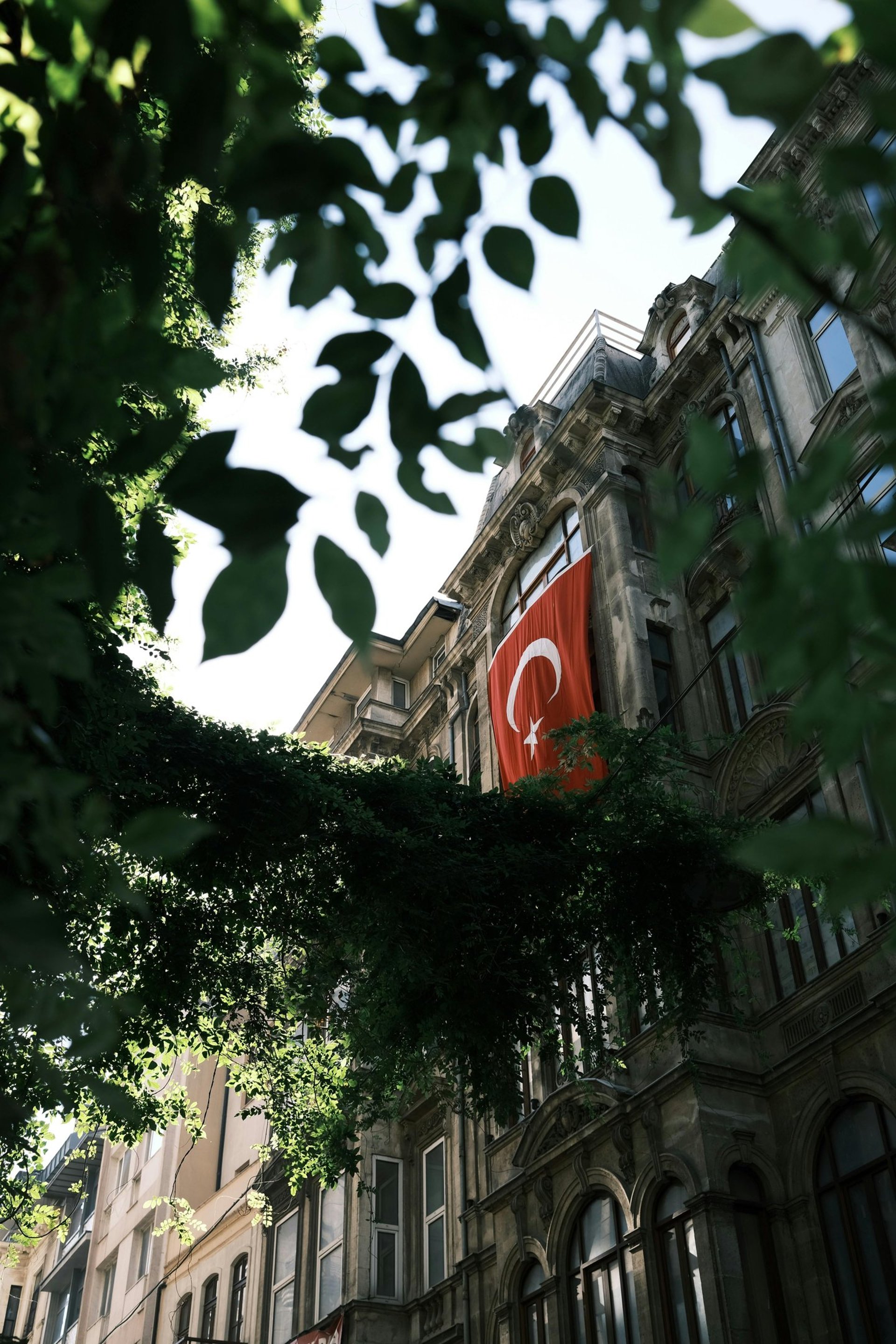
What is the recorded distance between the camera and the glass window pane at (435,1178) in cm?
2269

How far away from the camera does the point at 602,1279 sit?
55.1 ft

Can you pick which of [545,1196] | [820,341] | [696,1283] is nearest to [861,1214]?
[696,1283]

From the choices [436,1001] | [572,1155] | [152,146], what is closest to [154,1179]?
[572,1155]

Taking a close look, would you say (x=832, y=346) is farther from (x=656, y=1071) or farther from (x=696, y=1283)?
(x=696, y=1283)

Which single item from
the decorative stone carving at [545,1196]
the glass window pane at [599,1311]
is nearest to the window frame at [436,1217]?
the decorative stone carving at [545,1196]

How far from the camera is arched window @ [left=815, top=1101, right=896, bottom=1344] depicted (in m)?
13.5

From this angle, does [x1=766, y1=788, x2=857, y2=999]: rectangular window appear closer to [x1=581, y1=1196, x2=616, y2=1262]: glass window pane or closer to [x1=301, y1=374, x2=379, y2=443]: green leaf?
[x1=581, y1=1196, x2=616, y2=1262]: glass window pane

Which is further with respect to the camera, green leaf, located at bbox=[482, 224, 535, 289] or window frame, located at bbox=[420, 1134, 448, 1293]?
window frame, located at bbox=[420, 1134, 448, 1293]

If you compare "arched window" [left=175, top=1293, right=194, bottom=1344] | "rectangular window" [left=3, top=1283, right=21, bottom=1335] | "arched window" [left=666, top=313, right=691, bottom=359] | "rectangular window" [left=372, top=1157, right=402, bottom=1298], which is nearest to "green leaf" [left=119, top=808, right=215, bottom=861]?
"rectangular window" [left=372, top=1157, right=402, bottom=1298]

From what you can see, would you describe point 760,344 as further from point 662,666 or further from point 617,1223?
point 617,1223

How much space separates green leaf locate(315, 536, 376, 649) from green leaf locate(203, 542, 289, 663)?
0.07 meters

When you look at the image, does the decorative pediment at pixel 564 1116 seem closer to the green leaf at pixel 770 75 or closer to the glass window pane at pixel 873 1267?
the glass window pane at pixel 873 1267

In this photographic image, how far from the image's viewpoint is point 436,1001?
13328mm

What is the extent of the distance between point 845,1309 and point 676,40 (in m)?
14.6
